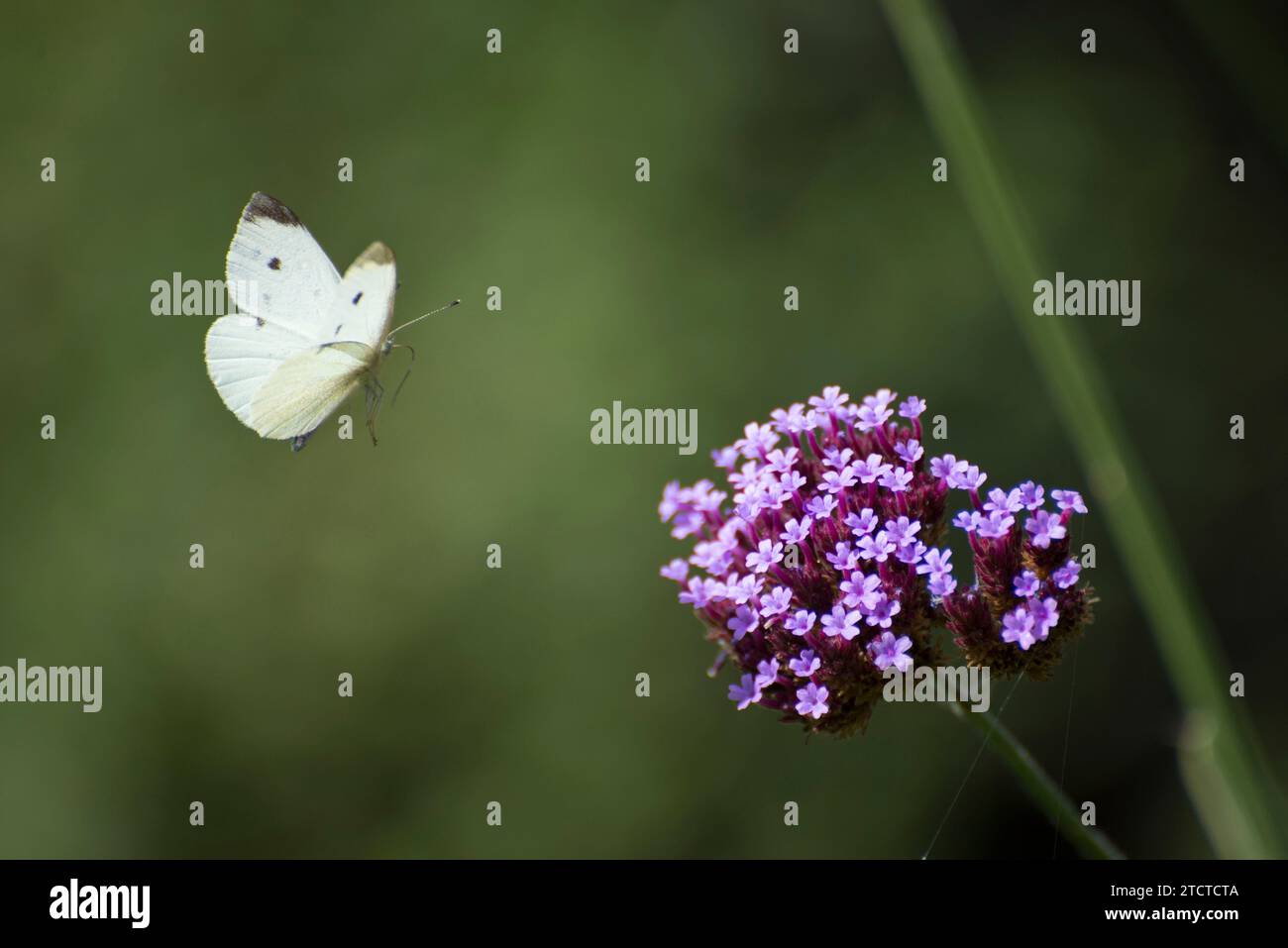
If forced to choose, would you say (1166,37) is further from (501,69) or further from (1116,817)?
(1116,817)

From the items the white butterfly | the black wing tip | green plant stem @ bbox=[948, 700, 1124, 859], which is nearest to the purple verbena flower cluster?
green plant stem @ bbox=[948, 700, 1124, 859]

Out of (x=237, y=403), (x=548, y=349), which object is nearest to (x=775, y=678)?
(x=237, y=403)

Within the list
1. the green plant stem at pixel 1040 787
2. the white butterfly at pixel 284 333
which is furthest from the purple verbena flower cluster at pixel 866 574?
the white butterfly at pixel 284 333

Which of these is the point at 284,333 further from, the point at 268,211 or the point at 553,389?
the point at 553,389

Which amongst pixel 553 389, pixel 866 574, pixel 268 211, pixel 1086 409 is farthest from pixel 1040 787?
pixel 553 389

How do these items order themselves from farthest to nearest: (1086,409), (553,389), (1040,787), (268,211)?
1. (553,389)
2. (268,211)
3. (1086,409)
4. (1040,787)

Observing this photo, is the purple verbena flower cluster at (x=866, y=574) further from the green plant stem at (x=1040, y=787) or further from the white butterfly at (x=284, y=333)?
the white butterfly at (x=284, y=333)
